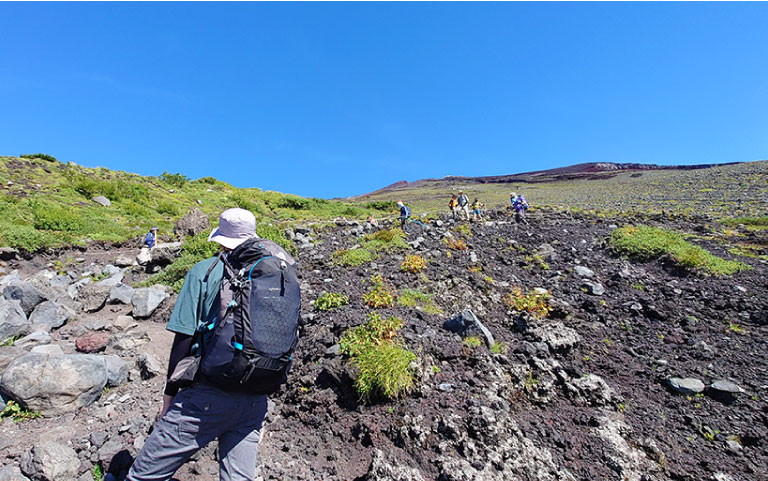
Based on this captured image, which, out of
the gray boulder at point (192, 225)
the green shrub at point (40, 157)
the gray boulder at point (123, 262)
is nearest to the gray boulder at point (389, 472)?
the gray boulder at point (123, 262)

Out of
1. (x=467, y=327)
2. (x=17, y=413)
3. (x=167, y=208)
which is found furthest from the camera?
(x=167, y=208)

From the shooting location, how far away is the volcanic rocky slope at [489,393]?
3236mm

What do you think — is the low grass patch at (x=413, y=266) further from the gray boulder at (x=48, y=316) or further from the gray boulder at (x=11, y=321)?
the gray boulder at (x=11, y=321)

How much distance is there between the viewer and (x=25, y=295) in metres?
6.62

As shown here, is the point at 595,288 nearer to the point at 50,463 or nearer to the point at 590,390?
the point at 590,390

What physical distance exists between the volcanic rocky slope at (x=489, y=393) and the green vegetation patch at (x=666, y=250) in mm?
457

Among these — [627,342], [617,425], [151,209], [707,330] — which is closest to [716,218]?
[707,330]

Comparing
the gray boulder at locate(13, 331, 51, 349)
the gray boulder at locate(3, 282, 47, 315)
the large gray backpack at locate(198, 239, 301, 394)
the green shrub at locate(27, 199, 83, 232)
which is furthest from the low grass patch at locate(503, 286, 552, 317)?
the green shrub at locate(27, 199, 83, 232)

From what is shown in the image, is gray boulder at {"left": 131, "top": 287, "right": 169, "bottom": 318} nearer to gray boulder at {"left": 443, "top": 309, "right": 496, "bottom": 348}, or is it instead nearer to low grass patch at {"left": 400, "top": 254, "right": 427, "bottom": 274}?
low grass patch at {"left": 400, "top": 254, "right": 427, "bottom": 274}

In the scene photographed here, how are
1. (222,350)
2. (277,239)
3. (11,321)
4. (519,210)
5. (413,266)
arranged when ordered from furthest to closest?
(519,210)
(277,239)
(413,266)
(11,321)
(222,350)

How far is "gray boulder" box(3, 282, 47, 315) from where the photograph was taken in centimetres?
654

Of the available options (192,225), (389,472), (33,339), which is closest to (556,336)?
(389,472)

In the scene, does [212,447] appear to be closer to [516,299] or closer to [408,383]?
[408,383]

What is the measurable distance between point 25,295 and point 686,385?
10774 mm
